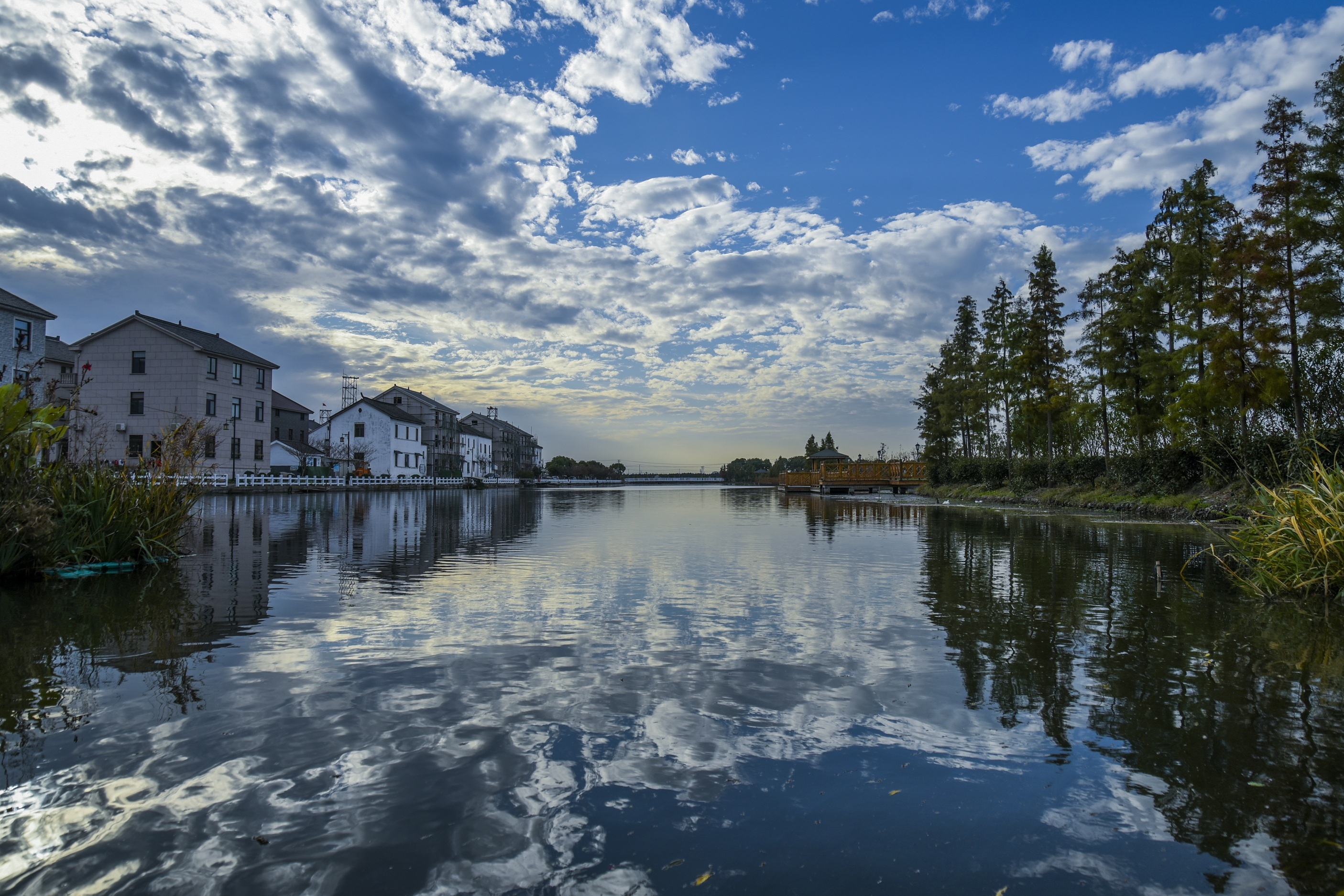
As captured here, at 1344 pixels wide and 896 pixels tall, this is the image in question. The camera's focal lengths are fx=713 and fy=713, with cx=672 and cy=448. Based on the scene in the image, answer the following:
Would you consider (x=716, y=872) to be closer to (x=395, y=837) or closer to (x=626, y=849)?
(x=626, y=849)

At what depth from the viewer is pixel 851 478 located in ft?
185

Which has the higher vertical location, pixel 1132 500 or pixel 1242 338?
pixel 1242 338

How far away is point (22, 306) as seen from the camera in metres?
31.9

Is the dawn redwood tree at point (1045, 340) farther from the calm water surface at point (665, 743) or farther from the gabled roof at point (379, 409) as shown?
the gabled roof at point (379, 409)

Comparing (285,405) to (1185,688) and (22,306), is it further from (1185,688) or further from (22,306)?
(1185,688)

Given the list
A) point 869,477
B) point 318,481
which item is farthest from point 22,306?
point 869,477

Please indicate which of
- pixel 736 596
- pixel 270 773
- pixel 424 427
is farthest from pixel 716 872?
pixel 424 427

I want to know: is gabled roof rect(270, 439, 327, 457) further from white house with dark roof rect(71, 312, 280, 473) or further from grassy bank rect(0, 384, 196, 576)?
grassy bank rect(0, 384, 196, 576)

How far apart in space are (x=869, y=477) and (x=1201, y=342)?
103 ft

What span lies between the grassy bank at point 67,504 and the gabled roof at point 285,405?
223ft

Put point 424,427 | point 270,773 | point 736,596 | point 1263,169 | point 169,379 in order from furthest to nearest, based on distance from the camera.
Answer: point 424,427, point 169,379, point 1263,169, point 736,596, point 270,773

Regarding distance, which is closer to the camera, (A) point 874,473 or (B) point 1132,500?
(B) point 1132,500

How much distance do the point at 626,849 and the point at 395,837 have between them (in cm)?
101

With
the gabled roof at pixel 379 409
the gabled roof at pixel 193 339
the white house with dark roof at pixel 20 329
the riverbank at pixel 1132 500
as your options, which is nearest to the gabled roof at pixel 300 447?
the gabled roof at pixel 379 409
